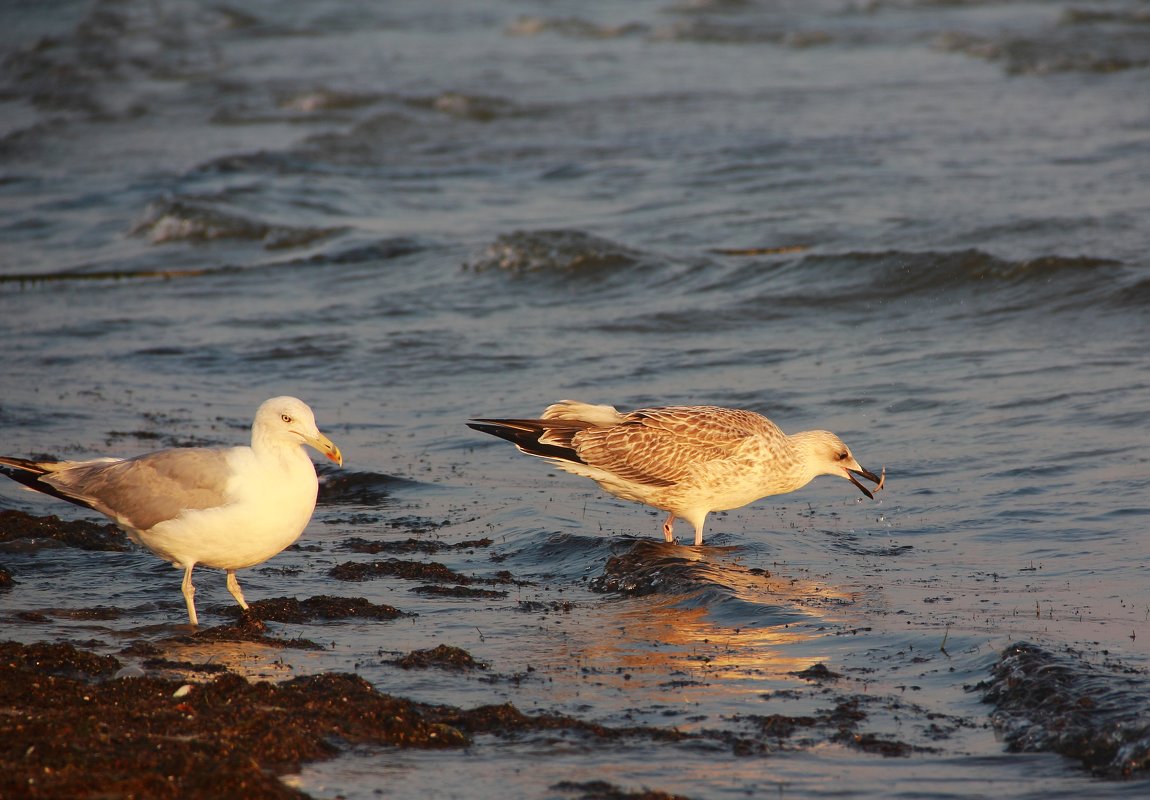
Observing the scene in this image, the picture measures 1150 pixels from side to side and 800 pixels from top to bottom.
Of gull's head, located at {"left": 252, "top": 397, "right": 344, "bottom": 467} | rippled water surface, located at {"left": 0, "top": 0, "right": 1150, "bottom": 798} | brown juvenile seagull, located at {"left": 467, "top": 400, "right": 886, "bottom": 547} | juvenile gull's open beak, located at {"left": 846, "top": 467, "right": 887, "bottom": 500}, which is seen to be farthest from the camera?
juvenile gull's open beak, located at {"left": 846, "top": 467, "right": 887, "bottom": 500}

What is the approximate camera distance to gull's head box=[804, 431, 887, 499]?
323 inches

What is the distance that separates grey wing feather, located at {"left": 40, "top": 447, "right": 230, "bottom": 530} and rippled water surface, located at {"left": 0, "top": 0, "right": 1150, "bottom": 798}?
1.52ft

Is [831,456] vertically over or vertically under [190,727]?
under

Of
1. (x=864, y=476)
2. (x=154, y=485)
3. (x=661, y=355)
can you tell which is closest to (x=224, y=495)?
(x=154, y=485)

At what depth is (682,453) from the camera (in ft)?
26.0

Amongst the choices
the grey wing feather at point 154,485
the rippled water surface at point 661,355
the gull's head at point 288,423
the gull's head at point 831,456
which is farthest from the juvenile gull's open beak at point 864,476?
the grey wing feather at point 154,485

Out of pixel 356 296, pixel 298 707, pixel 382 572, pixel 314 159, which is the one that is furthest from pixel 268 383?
pixel 314 159

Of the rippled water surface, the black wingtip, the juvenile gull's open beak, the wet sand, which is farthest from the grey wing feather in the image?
the juvenile gull's open beak

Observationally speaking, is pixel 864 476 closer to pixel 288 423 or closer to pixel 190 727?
pixel 288 423

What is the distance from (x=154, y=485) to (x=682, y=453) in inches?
114

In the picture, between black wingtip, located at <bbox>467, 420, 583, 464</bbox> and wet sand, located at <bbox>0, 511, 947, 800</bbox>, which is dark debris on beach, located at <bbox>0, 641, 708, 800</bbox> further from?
black wingtip, located at <bbox>467, 420, 583, 464</bbox>

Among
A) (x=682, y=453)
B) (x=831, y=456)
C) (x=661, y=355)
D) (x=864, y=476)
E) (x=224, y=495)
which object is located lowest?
(x=661, y=355)

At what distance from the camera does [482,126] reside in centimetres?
2508

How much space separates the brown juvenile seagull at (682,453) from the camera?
26.0 feet
